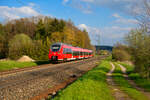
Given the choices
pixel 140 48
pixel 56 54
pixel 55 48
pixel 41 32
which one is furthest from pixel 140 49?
pixel 41 32

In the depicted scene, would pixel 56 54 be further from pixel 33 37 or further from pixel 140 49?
pixel 33 37

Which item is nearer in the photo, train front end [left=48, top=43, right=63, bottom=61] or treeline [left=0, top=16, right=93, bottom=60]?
train front end [left=48, top=43, right=63, bottom=61]

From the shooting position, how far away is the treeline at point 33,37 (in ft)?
132

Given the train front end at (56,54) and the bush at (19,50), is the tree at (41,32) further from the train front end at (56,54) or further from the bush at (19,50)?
the train front end at (56,54)

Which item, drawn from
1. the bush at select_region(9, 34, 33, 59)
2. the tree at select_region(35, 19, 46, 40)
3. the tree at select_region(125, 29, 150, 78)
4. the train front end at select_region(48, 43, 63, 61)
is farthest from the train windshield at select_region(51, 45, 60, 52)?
the tree at select_region(35, 19, 46, 40)

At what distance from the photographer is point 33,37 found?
236ft

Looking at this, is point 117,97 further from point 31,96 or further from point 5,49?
point 5,49

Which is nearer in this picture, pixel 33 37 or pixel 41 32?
pixel 41 32

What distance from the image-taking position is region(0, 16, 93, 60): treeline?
40344 millimetres

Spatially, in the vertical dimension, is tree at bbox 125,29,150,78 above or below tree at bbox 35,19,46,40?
below

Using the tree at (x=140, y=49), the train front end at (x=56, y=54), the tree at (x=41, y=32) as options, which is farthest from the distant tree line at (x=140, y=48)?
the tree at (x=41, y=32)

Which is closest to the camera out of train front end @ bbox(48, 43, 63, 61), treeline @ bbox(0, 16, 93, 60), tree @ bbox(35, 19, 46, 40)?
train front end @ bbox(48, 43, 63, 61)

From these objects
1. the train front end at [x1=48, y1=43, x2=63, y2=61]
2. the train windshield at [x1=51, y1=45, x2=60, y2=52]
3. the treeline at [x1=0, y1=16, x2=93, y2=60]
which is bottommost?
the train front end at [x1=48, y1=43, x2=63, y2=61]

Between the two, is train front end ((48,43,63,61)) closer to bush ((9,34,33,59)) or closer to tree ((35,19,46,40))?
bush ((9,34,33,59))
